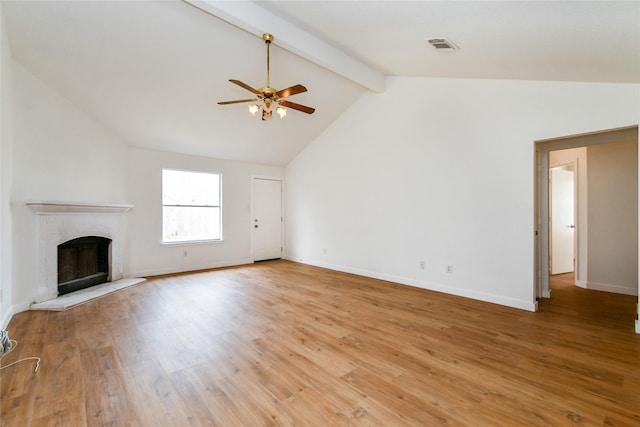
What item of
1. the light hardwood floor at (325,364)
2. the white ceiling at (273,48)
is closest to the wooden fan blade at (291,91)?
the white ceiling at (273,48)

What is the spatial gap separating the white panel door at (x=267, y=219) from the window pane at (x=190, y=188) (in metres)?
1.00

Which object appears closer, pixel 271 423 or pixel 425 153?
pixel 271 423

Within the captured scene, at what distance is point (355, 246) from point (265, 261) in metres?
2.65

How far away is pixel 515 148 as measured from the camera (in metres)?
3.73

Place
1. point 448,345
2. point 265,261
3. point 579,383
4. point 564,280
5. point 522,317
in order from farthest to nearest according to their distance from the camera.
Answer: point 265,261 < point 564,280 < point 522,317 < point 448,345 < point 579,383

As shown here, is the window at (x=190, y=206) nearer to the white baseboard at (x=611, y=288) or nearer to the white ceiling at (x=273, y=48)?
the white ceiling at (x=273, y=48)

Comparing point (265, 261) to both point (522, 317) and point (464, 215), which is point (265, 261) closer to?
point (464, 215)

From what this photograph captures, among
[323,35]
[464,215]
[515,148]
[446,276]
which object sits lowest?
[446,276]

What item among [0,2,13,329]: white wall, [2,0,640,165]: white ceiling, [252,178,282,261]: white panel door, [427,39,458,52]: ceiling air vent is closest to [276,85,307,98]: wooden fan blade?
[2,0,640,165]: white ceiling

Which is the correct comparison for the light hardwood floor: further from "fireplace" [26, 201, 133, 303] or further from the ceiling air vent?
the ceiling air vent

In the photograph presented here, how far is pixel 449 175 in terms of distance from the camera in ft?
14.3

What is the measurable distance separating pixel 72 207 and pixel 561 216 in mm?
8668

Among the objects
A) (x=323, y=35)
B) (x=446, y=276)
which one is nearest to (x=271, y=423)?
(x=446, y=276)

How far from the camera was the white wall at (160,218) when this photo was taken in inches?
215
